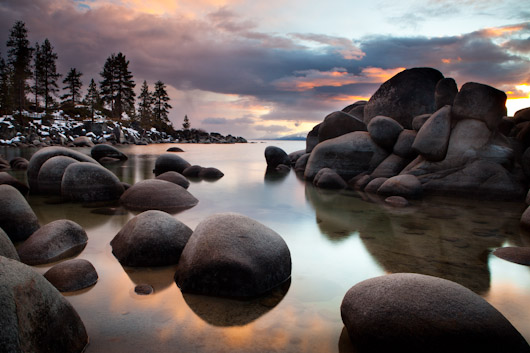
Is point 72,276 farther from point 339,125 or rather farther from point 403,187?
point 339,125

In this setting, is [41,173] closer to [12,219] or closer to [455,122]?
[12,219]

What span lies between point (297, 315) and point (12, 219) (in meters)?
5.04

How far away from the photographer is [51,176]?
10047 mm

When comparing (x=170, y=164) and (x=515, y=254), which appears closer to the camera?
(x=515, y=254)

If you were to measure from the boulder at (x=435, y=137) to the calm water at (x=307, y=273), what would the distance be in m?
2.22

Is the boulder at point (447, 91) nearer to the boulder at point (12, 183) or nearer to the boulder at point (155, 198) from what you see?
the boulder at point (155, 198)

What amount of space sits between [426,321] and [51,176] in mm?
10598

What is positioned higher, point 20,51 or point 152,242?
point 20,51

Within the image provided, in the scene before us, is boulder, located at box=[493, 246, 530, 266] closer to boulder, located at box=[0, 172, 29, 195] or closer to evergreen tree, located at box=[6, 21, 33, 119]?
boulder, located at box=[0, 172, 29, 195]

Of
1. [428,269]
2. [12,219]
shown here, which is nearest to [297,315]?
[428,269]

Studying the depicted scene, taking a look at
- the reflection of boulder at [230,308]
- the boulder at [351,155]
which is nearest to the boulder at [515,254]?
the reflection of boulder at [230,308]

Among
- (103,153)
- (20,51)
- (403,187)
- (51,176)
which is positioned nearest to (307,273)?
(403,187)

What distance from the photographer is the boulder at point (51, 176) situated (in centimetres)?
995

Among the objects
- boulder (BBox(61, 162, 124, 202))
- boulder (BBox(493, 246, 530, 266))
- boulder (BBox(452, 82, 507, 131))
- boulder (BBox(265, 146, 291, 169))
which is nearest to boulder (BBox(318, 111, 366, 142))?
boulder (BBox(452, 82, 507, 131))
